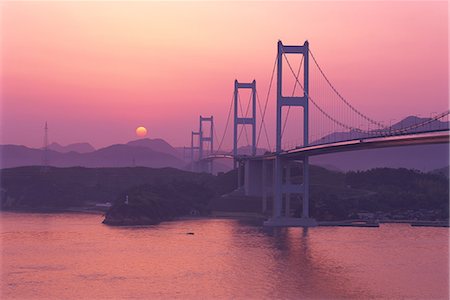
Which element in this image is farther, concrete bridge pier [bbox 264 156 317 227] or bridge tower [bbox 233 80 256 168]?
bridge tower [bbox 233 80 256 168]

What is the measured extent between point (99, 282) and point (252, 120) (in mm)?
50450

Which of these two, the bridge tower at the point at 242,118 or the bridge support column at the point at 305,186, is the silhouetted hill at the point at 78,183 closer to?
the bridge tower at the point at 242,118

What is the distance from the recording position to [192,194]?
7162cm

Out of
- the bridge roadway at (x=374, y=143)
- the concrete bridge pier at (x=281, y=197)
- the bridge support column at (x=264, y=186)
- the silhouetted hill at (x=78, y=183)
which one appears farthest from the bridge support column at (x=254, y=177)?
the concrete bridge pier at (x=281, y=197)

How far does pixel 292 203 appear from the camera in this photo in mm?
64438

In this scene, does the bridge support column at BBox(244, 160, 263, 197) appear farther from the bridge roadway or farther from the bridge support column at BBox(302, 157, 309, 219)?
the bridge support column at BBox(302, 157, 309, 219)

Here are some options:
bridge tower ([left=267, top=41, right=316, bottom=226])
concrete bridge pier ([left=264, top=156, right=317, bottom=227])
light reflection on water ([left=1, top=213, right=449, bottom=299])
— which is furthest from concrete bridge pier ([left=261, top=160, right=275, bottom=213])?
light reflection on water ([left=1, top=213, right=449, bottom=299])

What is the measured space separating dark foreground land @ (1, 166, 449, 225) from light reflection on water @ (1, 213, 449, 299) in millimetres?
8695

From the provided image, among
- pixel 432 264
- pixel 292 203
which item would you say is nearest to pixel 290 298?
pixel 432 264

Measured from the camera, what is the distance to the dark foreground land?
6028 cm

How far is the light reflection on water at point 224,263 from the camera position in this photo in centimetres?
2661

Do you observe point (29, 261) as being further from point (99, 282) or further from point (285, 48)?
point (285, 48)

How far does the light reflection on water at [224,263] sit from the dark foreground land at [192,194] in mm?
8695

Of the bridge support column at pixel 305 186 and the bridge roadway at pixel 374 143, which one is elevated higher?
the bridge roadway at pixel 374 143
